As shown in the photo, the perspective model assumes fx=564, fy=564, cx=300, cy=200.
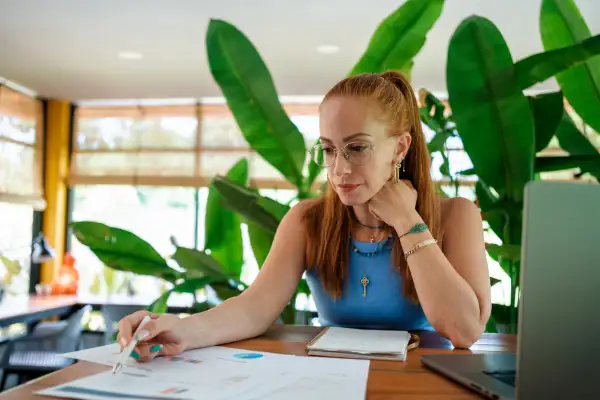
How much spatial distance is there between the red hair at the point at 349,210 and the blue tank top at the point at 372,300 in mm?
19

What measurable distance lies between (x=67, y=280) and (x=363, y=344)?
5.27 metres

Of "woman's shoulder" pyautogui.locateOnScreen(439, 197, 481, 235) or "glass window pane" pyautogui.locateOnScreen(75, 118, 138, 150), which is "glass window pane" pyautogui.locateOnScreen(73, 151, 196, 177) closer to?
"glass window pane" pyautogui.locateOnScreen(75, 118, 138, 150)

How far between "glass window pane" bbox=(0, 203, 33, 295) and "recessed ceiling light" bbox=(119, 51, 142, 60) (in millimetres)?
2119

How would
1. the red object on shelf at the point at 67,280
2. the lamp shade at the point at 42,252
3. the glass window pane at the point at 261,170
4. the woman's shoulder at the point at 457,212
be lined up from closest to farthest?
the woman's shoulder at the point at 457,212
the lamp shade at the point at 42,252
the red object on shelf at the point at 67,280
the glass window pane at the point at 261,170

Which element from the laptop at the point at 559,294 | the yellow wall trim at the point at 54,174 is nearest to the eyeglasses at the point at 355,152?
the laptop at the point at 559,294

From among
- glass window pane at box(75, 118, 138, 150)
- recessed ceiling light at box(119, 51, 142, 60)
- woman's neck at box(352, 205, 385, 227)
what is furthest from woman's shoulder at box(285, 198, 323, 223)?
glass window pane at box(75, 118, 138, 150)

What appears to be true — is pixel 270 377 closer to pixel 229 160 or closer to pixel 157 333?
pixel 157 333

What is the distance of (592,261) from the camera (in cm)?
48

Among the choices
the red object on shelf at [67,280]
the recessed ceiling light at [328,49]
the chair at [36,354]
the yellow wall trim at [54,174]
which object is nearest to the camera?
the chair at [36,354]

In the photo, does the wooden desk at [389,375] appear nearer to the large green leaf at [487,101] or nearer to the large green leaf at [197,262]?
the large green leaf at [487,101]

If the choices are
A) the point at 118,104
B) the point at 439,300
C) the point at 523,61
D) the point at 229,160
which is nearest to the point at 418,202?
the point at 439,300

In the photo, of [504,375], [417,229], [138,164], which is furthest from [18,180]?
[504,375]

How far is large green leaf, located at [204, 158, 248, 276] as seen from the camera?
2.09 metres

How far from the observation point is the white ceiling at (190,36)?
3.89 m
